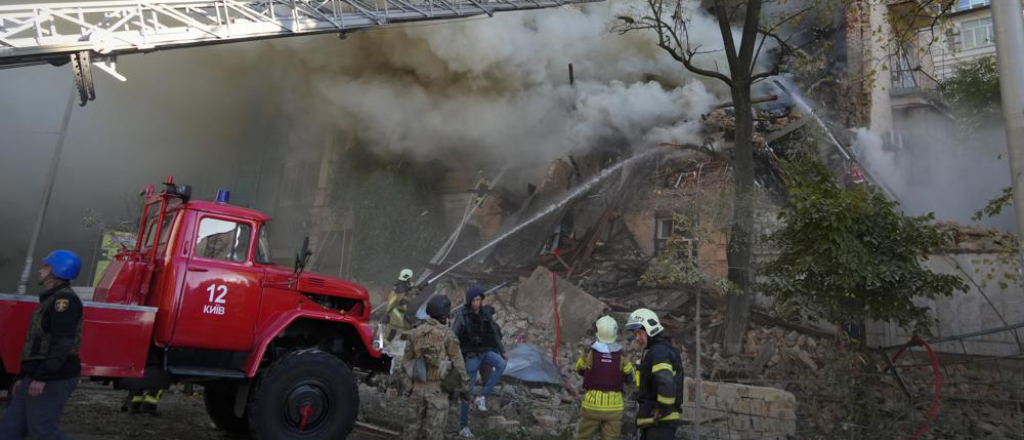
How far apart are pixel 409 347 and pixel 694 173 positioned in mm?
8890

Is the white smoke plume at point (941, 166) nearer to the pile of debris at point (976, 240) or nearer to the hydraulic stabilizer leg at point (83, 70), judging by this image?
the pile of debris at point (976, 240)

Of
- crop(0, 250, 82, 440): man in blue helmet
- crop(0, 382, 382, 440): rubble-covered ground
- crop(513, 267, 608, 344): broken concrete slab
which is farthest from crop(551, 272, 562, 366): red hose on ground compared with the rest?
crop(0, 250, 82, 440): man in blue helmet

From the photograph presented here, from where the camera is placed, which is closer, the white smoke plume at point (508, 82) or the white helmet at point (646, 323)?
the white helmet at point (646, 323)

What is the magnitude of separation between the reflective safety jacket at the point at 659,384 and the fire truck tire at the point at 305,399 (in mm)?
2421

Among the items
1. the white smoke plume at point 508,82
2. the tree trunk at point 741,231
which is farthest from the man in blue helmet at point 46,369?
the white smoke plume at point 508,82

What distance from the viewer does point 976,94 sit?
48.8 feet

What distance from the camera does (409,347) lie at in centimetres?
495

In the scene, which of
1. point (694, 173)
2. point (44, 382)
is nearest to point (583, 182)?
point (694, 173)

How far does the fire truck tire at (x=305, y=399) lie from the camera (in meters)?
4.84

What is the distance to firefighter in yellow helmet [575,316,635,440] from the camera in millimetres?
4441

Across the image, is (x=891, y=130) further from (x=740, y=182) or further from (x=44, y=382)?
(x=44, y=382)

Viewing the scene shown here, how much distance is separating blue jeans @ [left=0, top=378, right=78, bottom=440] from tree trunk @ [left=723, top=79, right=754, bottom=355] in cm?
737

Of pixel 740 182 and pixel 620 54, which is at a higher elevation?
pixel 620 54

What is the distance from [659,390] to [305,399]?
2819mm
